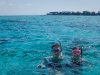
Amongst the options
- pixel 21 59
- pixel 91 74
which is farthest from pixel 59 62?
pixel 21 59

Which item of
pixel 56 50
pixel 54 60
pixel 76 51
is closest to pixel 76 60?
pixel 76 51

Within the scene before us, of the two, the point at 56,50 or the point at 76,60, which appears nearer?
the point at 56,50

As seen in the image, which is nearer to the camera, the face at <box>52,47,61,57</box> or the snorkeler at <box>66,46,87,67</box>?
the face at <box>52,47,61,57</box>

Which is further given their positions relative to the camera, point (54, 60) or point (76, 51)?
point (54, 60)

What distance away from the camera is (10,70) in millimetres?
9125

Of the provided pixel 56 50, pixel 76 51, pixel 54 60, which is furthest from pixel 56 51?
pixel 76 51

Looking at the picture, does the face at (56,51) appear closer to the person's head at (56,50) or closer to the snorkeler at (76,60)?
the person's head at (56,50)

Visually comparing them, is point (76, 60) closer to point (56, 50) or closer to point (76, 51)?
point (76, 51)

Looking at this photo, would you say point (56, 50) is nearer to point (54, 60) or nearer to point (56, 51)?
point (56, 51)

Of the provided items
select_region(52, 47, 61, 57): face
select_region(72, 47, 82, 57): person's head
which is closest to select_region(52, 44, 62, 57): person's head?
select_region(52, 47, 61, 57): face

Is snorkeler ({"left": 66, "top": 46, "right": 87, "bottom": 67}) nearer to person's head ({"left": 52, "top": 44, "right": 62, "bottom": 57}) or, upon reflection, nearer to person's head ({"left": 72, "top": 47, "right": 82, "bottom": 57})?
person's head ({"left": 72, "top": 47, "right": 82, "bottom": 57})

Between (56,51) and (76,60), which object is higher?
(56,51)

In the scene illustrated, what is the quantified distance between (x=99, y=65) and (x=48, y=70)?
3.05m

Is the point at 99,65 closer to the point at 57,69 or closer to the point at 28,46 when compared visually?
the point at 57,69
